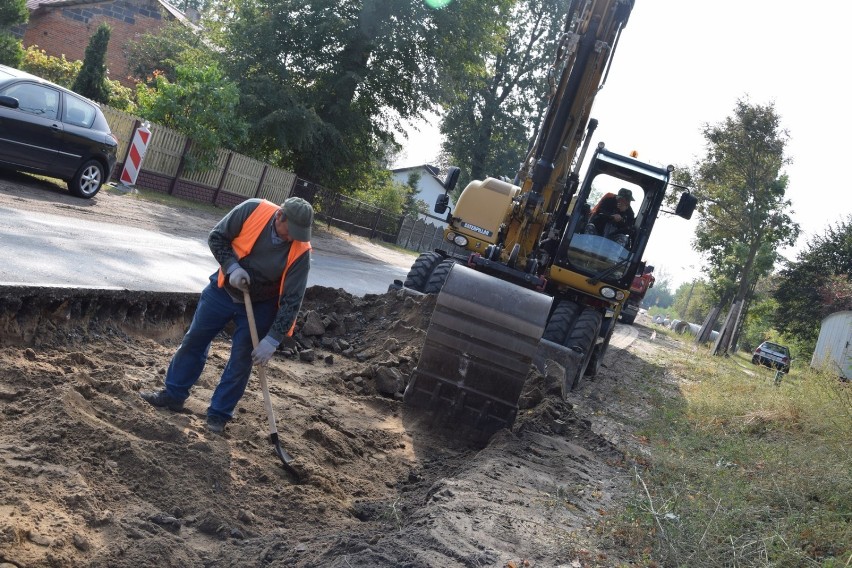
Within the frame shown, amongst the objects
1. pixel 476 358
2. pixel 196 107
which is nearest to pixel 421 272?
pixel 476 358

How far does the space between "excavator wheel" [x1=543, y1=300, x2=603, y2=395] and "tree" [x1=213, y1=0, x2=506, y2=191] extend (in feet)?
56.9

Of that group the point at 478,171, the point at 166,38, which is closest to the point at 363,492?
the point at 166,38

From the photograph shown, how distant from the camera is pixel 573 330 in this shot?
41.4 ft

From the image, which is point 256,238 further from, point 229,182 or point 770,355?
point 770,355

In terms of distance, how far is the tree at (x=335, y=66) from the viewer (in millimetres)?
29031

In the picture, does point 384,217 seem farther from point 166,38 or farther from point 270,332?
point 270,332

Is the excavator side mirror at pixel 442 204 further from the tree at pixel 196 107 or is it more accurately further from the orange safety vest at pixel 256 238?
the tree at pixel 196 107

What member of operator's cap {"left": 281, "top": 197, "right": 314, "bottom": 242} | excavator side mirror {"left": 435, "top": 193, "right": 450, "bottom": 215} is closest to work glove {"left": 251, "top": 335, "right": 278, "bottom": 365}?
operator's cap {"left": 281, "top": 197, "right": 314, "bottom": 242}

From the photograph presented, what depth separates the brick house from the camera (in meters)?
37.2

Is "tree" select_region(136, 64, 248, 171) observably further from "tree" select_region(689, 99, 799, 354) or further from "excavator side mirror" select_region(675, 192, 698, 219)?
"tree" select_region(689, 99, 799, 354)

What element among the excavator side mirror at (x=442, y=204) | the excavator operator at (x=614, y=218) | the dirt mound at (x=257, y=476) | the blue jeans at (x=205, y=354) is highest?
the excavator operator at (x=614, y=218)

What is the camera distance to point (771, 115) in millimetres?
33594

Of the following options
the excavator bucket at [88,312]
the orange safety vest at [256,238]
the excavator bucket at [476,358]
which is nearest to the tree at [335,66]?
the excavator bucket at [88,312]

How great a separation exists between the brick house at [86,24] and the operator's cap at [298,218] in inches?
1329
